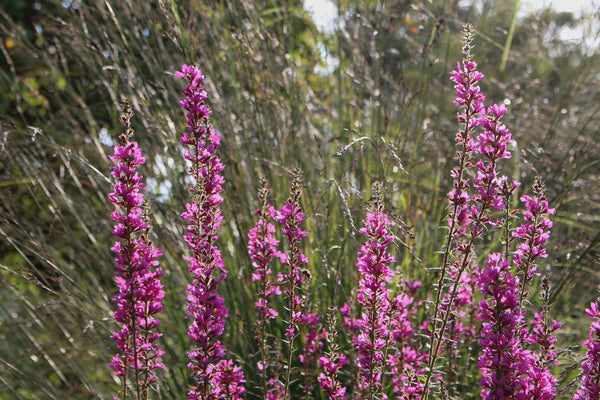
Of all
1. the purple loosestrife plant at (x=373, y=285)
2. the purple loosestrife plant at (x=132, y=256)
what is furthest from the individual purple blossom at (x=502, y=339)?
the purple loosestrife plant at (x=132, y=256)

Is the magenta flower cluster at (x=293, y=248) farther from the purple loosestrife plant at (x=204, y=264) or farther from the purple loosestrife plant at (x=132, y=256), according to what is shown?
the purple loosestrife plant at (x=132, y=256)

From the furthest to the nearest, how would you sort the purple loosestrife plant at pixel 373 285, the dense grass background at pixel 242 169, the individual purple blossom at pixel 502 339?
the dense grass background at pixel 242 169 < the purple loosestrife plant at pixel 373 285 < the individual purple blossom at pixel 502 339

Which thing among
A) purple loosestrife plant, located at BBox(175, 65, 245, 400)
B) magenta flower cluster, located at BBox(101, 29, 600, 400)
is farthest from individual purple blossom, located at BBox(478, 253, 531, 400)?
purple loosestrife plant, located at BBox(175, 65, 245, 400)

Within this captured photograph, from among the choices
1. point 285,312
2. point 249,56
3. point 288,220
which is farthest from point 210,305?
point 249,56

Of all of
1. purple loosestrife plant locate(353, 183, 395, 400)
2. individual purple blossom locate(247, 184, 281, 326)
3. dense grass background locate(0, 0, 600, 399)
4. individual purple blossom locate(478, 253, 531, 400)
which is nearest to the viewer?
individual purple blossom locate(478, 253, 531, 400)

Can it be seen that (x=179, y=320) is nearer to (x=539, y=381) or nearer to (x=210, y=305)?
(x=210, y=305)

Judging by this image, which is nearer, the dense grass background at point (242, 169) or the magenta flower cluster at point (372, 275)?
the magenta flower cluster at point (372, 275)

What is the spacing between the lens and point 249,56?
8.20 ft

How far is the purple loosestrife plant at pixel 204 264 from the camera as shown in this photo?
1.26 m

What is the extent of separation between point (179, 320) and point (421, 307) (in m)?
1.08

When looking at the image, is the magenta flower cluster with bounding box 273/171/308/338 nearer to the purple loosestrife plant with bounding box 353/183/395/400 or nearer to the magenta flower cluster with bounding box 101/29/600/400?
the magenta flower cluster with bounding box 101/29/600/400

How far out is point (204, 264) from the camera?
1299 millimetres

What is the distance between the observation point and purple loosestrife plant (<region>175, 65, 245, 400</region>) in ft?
4.13

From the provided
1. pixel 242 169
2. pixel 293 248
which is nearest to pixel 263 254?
pixel 293 248
